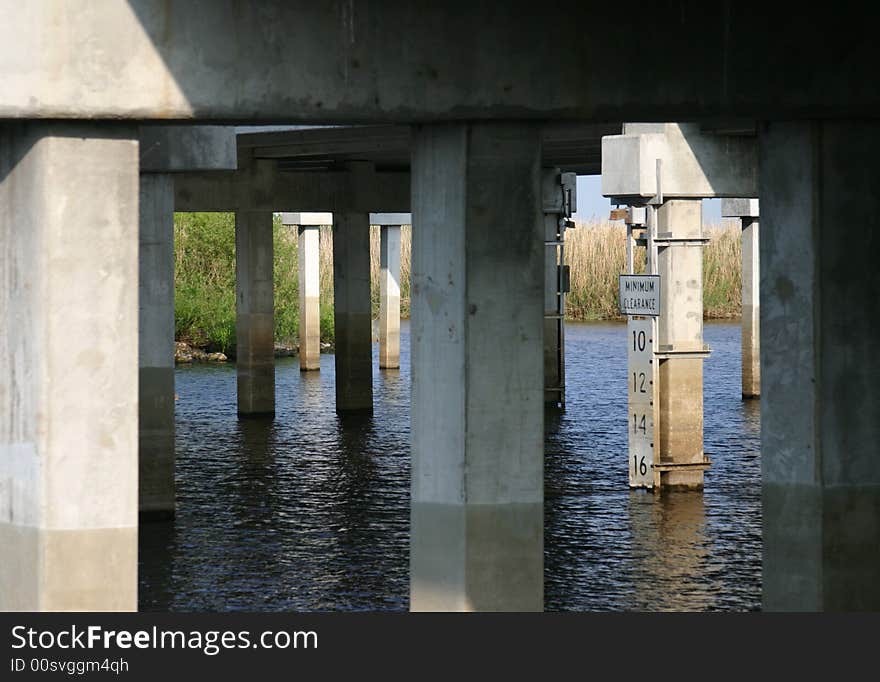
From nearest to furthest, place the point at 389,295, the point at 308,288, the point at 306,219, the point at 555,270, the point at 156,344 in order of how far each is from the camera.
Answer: the point at 156,344 → the point at 555,270 → the point at 308,288 → the point at 306,219 → the point at 389,295

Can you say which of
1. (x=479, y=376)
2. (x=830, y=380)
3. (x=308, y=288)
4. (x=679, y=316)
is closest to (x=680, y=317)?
(x=679, y=316)

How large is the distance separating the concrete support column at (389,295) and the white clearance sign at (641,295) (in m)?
22.3

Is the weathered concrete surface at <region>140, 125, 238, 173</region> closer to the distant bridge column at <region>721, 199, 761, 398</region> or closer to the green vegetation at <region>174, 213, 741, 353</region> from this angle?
the distant bridge column at <region>721, 199, 761, 398</region>

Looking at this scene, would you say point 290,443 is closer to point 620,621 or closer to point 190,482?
point 190,482

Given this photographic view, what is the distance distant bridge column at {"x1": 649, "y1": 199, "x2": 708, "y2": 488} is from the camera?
1962 cm

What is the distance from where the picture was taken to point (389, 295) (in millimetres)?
41688

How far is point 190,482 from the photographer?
22.2 meters

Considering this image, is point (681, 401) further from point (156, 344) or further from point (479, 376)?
point (479, 376)

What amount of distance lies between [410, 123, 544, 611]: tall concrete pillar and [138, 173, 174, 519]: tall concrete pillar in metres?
6.76

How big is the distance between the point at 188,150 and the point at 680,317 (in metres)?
6.02

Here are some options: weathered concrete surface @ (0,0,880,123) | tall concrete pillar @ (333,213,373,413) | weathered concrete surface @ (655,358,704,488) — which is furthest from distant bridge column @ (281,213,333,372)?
weathered concrete surface @ (0,0,880,123)

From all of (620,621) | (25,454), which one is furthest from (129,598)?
(620,621)

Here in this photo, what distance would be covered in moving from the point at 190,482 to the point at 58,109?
39.7 feet

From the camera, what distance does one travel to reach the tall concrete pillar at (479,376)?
11102mm
